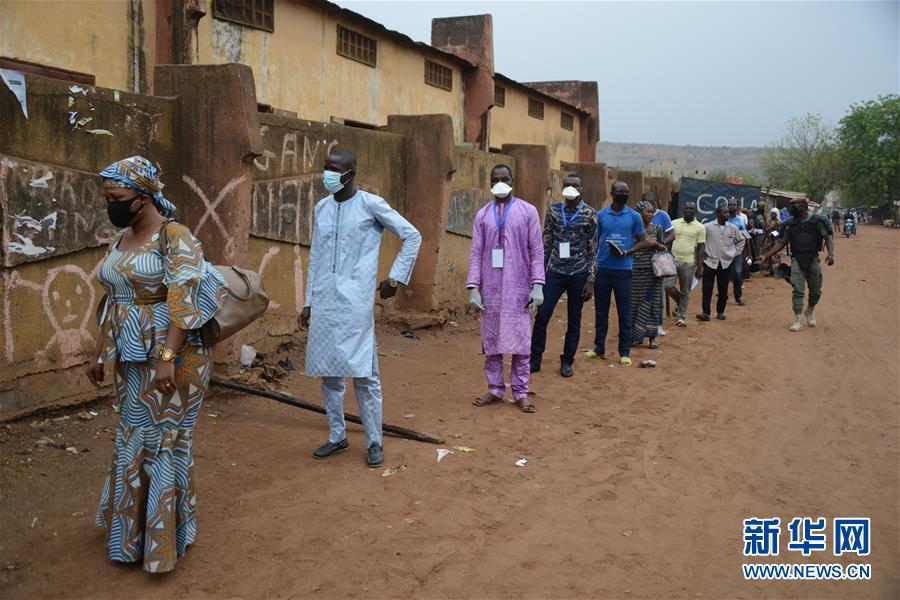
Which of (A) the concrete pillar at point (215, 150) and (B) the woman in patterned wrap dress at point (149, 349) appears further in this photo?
(A) the concrete pillar at point (215, 150)

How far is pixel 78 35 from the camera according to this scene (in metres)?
10.8

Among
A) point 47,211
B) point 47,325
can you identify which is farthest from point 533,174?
point 47,325

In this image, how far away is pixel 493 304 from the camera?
686 centimetres

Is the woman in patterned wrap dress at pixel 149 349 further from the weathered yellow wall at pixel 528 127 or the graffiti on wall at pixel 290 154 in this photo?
the weathered yellow wall at pixel 528 127

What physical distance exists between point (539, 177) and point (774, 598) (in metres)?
9.69

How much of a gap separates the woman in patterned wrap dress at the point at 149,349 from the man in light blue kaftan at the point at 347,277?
138cm

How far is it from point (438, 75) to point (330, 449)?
15173 millimetres

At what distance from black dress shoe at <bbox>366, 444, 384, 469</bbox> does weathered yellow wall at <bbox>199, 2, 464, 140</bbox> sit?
9.14 m

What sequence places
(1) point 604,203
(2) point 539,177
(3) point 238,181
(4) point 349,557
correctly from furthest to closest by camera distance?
(1) point 604,203, (2) point 539,177, (3) point 238,181, (4) point 349,557

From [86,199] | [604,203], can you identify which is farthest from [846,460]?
[604,203]

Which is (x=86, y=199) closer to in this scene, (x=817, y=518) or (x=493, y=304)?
(x=493, y=304)

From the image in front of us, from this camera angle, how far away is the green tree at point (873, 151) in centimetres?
5238

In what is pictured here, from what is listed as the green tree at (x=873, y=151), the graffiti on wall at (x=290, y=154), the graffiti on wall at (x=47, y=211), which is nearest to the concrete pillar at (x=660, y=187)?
the graffiti on wall at (x=290, y=154)

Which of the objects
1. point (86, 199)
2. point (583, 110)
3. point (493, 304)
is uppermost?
point (583, 110)
